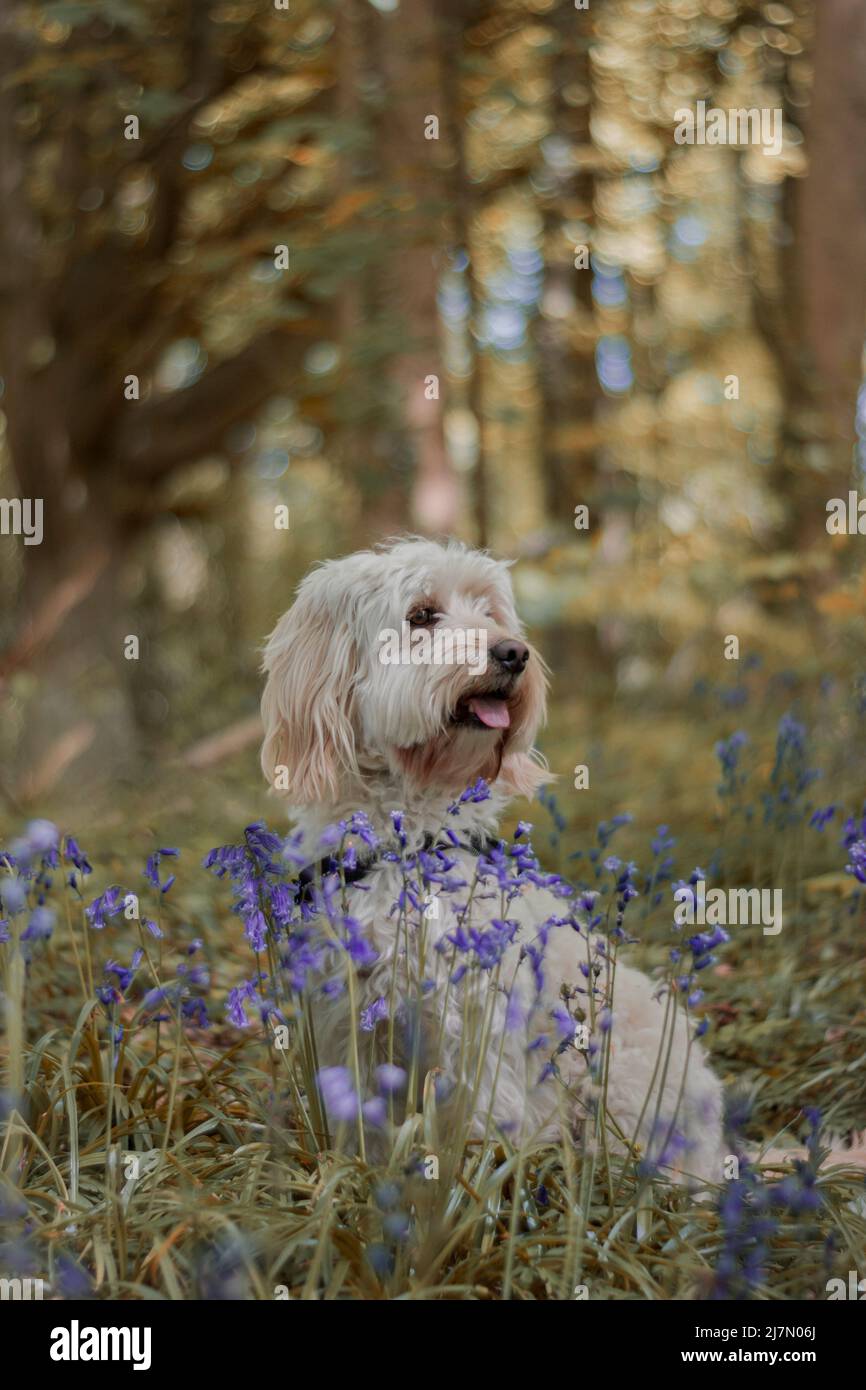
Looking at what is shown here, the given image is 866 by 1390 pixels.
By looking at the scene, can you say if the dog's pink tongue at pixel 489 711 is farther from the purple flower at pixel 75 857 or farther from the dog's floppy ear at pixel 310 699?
the purple flower at pixel 75 857

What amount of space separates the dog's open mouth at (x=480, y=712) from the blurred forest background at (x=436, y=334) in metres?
2.04

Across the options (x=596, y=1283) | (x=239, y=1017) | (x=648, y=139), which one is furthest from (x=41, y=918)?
(x=648, y=139)

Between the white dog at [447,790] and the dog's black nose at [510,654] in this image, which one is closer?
the white dog at [447,790]

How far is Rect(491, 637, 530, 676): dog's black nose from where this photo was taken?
310cm

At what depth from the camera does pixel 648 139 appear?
35.4ft

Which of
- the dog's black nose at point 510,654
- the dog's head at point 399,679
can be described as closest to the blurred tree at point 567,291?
the dog's head at point 399,679

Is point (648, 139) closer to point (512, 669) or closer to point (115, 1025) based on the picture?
point (512, 669)

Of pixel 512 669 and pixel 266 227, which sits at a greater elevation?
pixel 266 227

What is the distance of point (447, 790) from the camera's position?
3.21 m

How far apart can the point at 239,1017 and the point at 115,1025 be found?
0.35 m

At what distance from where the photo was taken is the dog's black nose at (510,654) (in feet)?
10.2

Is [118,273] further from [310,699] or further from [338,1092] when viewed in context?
[338,1092]

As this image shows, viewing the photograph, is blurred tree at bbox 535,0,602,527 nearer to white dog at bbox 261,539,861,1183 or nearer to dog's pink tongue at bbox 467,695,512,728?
white dog at bbox 261,539,861,1183

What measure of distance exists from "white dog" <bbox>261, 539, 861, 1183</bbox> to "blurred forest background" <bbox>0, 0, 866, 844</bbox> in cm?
181
